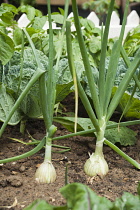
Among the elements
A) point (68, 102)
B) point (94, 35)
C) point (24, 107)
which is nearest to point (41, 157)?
point (24, 107)

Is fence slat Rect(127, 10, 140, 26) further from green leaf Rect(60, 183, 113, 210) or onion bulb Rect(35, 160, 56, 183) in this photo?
green leaf Rect(60, 183, 113, 210)

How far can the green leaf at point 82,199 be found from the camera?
0.68 m

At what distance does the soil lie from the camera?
1055 millimetres

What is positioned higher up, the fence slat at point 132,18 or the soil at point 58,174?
the fence slat at point 132,18

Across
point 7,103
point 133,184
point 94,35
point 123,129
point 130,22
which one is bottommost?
point 133,184

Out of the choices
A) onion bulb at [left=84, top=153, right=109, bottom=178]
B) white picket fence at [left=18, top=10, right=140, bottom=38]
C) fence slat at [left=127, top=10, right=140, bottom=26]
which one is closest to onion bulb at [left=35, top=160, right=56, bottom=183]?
onion bulb at [left=84, top=153, right=109, bottom=178]

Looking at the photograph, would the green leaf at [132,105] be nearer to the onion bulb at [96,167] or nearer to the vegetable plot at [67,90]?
the vegetable plot at [67,90]

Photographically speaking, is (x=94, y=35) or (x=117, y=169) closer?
(x=117, y=169)

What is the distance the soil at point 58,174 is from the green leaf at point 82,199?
296 mm

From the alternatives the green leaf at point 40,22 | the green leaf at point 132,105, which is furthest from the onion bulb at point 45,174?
the green leaf at point 40,22

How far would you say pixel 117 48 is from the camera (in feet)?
3.92

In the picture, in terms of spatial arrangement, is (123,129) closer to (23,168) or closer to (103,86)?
(103,86)

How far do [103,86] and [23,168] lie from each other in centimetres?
42

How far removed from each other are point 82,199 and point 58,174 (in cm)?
54
